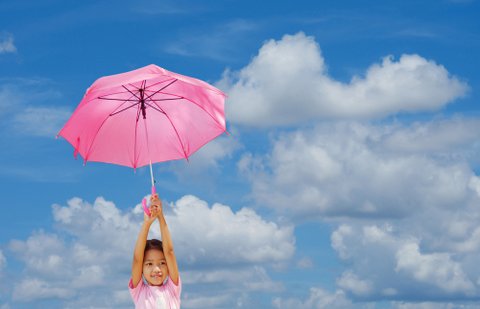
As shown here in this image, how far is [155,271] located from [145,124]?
9.26 ft

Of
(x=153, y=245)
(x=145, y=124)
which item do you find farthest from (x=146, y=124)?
(x=153, y=245)

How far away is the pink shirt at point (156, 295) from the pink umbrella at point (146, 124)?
2.39 meters

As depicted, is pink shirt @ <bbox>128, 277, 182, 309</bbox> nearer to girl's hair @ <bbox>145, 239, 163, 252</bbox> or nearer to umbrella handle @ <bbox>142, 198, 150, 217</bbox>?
girl's hair @ <bbox>145, 239, 163, 252</bbox>

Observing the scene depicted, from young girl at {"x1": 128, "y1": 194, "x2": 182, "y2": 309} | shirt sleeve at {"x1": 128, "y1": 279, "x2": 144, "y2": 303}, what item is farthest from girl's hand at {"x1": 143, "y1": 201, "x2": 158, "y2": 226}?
shirt sleeve at {"x1": 128, "y1": 279, "x2": 144, "y2": 303}

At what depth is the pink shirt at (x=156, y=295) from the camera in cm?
1470

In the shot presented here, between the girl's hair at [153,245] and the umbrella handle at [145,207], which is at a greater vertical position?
the umbrella handle at [145,207]

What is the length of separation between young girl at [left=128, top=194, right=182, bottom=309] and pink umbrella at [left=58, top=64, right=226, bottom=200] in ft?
5.29

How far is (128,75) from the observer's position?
48.9 ft

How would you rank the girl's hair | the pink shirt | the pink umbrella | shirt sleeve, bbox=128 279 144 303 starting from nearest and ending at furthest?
1. the pink shirt
2. shirt sleeve, bbox=128 279 144 303
3. the girl's hair
4. the pink umbrella

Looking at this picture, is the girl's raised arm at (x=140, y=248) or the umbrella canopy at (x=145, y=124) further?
the umbrella canopy at (x=145, y=124)

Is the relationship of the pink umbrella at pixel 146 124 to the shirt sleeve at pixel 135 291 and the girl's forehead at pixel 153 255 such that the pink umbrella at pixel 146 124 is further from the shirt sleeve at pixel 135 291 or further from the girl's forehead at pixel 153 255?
the shirt sleeve at pixel 135 291

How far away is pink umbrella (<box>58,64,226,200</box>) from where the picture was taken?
16.2 metres

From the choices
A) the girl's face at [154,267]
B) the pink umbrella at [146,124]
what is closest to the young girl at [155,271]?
the girl's face at [154,267]

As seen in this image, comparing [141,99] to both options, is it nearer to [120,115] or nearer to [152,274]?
[120,115]
